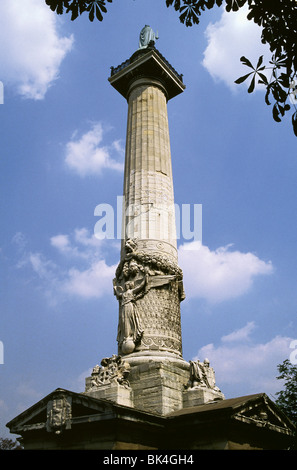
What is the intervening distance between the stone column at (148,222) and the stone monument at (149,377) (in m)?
0.05

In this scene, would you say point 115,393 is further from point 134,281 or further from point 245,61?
point 245,61

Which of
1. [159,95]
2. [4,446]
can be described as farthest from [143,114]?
[4,446]

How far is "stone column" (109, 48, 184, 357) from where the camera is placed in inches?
709

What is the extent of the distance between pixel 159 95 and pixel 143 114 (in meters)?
1.73

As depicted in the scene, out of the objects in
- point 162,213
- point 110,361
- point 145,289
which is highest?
point 162,213

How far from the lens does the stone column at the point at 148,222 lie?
18.0 m

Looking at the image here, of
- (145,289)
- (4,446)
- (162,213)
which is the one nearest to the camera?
(145,289)

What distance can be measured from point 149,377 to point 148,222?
671 centimetres

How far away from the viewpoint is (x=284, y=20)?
872 cm

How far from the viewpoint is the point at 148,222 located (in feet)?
65.7

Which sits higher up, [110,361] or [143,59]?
[143,59]

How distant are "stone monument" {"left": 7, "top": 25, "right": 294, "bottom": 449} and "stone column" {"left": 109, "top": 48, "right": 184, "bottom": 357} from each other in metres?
0.05

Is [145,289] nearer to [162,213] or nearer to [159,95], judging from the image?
[162,213]
